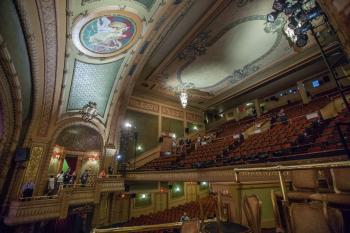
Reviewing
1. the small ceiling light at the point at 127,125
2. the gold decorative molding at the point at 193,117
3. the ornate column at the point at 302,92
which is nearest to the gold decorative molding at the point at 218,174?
the small ceiling light at the point at 127,125

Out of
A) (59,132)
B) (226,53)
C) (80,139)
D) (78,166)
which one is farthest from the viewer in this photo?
(78,166)

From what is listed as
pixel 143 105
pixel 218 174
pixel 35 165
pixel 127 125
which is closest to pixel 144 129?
pixel 127 125

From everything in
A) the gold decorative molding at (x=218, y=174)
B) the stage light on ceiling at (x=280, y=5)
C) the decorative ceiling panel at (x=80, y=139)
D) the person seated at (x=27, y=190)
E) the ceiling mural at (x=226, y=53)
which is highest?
the ceiling mural at (x=226, y=53)

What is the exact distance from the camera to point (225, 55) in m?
8.12

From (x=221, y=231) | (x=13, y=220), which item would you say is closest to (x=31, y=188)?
(x=13, y=220)

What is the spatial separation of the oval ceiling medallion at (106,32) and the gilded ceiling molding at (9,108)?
2067mm

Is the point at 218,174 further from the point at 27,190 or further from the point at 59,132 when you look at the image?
the point at 59,132

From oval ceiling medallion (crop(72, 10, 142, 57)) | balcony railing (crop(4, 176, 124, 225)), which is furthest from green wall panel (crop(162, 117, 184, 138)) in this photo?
oval ceiling medallion (crop(72, 10, 142, 57))

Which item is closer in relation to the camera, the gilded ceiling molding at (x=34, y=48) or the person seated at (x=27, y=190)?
the gilded ceiling molding at (x=34, y=48)

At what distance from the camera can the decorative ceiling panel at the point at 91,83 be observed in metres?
6.97

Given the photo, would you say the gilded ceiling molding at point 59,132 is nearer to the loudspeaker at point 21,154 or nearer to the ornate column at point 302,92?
the loudspeaker at point 21,154

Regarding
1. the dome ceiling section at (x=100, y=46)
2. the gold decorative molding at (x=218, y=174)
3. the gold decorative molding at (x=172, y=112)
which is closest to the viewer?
the gold decorative molding at (x=218, y=174)

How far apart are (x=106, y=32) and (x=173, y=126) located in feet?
24.4

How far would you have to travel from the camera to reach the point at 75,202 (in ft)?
21.8
